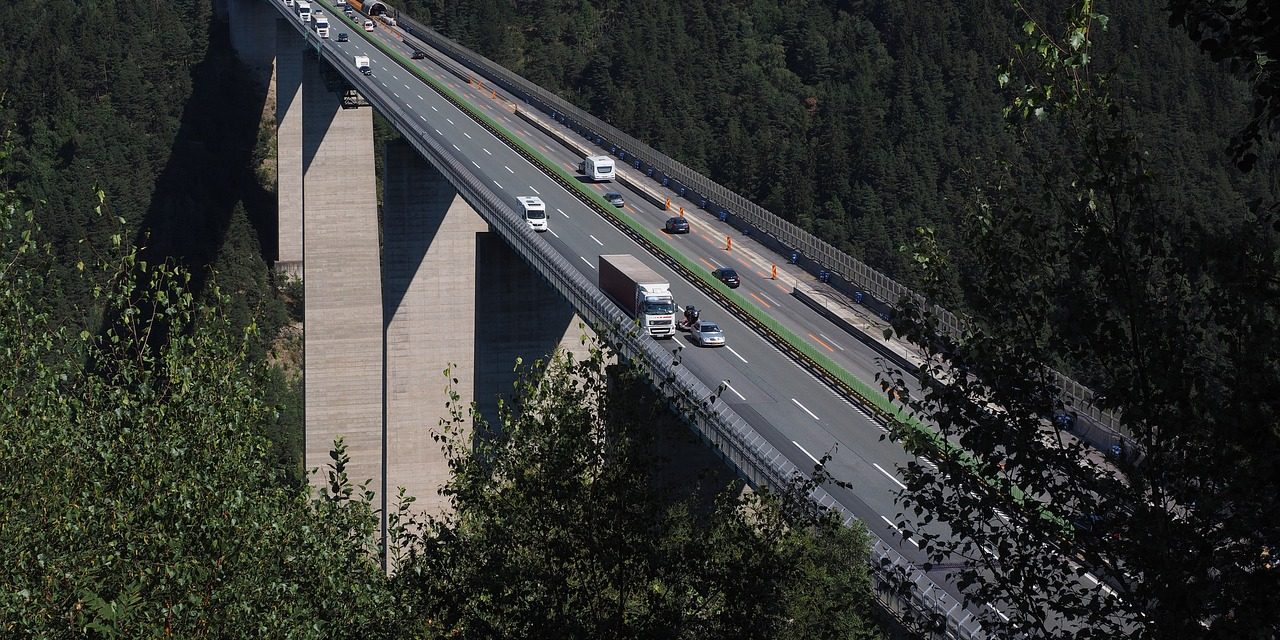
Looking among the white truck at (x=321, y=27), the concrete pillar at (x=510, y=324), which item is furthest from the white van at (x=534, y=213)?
the white truck at (x=321, y=27)

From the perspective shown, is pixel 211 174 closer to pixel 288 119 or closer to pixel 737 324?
pixel 288 119

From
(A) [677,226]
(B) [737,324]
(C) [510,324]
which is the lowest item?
(C) [510,324]

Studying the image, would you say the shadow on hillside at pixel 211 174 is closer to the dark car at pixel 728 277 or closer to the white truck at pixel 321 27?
the white truck at pixel 321 27

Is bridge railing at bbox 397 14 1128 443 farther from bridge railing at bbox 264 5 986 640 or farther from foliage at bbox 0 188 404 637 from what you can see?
foliage at bbox 0 188 404 637

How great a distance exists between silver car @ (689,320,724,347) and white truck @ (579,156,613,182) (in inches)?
1018

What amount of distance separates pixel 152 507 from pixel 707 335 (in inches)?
1087

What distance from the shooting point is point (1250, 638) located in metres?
8.28

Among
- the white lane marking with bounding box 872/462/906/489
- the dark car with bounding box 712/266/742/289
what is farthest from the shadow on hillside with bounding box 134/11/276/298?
the white lane marking with bounding box 872/462/906/489

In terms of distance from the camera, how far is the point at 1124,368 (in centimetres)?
970

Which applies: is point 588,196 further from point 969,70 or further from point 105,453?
point 969,70

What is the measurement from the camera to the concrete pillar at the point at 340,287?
66.3 meters

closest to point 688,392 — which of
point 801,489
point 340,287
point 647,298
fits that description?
point 801,489

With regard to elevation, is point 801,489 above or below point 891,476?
above

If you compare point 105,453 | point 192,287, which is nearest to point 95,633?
point 105,453
